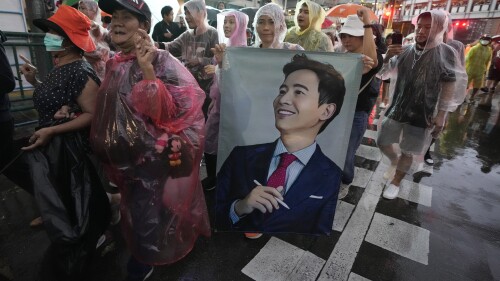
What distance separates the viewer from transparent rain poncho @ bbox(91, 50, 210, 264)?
5.12 ft

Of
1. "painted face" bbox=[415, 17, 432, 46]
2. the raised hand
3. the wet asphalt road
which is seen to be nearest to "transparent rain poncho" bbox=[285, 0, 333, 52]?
"painted face" bbox=[415, 17, 432, 46]

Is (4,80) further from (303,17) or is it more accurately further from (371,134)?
(371,134)

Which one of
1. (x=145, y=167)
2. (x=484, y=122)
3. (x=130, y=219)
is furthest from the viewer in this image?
(x=484, y=122)

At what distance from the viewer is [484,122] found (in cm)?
701

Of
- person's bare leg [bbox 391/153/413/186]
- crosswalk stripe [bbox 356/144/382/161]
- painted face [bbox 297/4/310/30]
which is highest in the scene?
painted face [bbox 297/4/310/30]

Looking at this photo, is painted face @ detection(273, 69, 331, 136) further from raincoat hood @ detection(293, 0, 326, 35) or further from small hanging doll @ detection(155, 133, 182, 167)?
raincoat hood @ detection(293, 0, 326, 35)

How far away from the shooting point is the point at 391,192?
325 cm

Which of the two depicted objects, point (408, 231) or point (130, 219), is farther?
point (408, 231)

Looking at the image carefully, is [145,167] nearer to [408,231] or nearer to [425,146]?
[408,231]

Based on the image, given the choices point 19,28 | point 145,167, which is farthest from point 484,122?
point 19,28

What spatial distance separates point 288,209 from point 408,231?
54.3 inches

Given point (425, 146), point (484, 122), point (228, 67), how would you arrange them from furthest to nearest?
point (484, 122)
point (425, 146)
point (228, 67)

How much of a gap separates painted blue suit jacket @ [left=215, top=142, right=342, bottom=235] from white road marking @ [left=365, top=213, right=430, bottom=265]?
2.22 ft

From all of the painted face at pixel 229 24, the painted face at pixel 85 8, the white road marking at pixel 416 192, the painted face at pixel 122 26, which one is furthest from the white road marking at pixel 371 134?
the painted face at pixel 85 8
